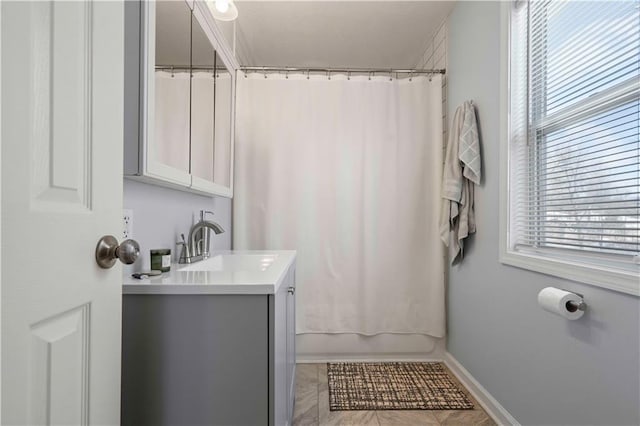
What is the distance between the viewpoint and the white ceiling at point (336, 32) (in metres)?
2.30

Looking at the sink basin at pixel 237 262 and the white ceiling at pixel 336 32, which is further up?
the white ceiling at pixel 336 32

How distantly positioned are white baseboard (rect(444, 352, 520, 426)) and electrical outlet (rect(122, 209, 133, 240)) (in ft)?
6.04

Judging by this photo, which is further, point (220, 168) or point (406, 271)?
point (406, 271)

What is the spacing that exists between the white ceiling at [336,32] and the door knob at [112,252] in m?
2.16

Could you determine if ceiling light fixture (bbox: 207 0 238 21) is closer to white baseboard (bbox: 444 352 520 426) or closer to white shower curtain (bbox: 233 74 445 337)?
white shower curtain (bbox: 233 74 445 337)

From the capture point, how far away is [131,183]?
1.19m

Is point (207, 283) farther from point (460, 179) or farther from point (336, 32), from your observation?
point (336, 32)

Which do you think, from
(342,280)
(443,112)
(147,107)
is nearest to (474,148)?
(443,112)

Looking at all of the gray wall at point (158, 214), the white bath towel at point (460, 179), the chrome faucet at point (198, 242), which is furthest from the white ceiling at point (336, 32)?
the chrome faucet at point (198, 242)

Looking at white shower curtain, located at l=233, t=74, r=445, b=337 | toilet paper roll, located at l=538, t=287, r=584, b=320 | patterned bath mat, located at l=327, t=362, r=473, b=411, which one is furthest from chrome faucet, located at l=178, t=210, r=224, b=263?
toilet paper roll, located at l=538, t=287, r=584, b=320

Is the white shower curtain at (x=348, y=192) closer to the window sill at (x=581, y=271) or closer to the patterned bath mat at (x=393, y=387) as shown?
the patterned bath mat at (x=393, y=387)

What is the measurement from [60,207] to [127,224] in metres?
0.62

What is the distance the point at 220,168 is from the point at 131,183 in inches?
29.9

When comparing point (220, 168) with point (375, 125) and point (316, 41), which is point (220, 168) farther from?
point (316, 41)
